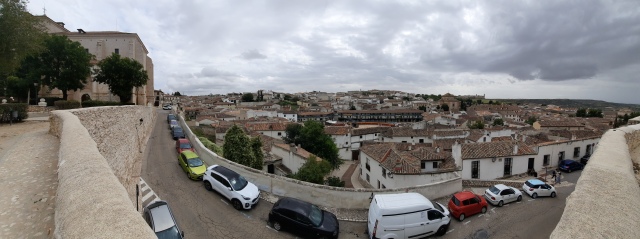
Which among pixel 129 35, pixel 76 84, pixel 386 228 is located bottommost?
pixel 386 228

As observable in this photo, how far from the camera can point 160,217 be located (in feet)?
25.2

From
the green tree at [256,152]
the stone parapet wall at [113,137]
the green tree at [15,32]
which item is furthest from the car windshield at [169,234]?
the green tree at [15,32]

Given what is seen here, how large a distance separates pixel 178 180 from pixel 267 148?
50.3 ft

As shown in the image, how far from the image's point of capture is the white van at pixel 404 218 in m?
9.52

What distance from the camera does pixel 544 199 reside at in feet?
50.2

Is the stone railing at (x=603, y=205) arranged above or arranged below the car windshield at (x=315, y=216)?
above

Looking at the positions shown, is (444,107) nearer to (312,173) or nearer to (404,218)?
(312,173)

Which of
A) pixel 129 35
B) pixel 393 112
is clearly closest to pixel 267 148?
pixel 129 35

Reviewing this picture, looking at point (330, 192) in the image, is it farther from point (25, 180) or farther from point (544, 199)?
point (544, 199)

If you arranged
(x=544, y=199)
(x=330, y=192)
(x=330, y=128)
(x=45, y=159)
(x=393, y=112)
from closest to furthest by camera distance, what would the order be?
(x=45, y=159)
(x=330, y=192)
(x=544, y=199)
(x=330, y=128)
(x=393, y=112)

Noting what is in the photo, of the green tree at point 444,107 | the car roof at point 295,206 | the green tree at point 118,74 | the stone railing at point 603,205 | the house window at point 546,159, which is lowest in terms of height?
the house window at point 546,159

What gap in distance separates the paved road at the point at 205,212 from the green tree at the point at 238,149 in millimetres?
2984

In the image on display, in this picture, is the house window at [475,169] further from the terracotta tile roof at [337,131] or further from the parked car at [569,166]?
the terracotta tile roof at [337,131]

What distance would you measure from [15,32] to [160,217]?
1363 centimetres
